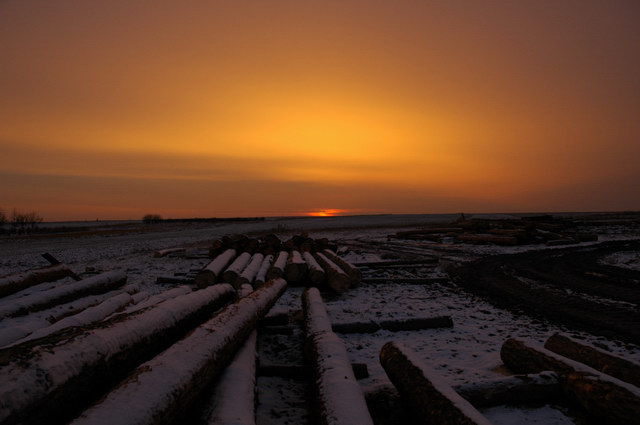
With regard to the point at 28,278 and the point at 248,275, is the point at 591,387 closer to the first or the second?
the point at 248,275

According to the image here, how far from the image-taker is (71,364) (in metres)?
2.30

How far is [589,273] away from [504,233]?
10.2m

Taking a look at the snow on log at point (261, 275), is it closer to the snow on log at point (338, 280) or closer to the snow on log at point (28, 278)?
the snow on log at point (338, 280)

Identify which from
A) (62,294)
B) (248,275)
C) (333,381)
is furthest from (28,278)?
(333,381)

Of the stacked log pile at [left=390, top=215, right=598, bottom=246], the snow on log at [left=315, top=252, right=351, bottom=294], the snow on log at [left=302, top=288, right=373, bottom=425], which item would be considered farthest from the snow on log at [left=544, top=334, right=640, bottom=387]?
the stacked log pile at [left=390, top=215, right=598, bottom=246]

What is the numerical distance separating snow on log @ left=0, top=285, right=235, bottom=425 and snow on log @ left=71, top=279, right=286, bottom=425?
245 millimetres

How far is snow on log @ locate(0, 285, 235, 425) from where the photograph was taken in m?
1.95

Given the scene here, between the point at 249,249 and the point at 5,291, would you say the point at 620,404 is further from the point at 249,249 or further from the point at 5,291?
the point at 249,249

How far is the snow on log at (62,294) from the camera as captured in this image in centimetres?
514

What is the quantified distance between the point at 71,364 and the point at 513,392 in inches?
138

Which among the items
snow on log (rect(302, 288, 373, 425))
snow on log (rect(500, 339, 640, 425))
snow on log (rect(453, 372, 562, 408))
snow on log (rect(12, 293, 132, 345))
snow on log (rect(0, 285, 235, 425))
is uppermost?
snow on log (rect(0, 285, 235, 425))

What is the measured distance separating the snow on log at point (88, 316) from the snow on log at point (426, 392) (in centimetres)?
371

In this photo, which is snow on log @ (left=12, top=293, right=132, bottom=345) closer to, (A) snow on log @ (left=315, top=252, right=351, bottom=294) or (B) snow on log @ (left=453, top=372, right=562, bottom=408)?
(A) snow on log @ (left=315, top=252, right=351, bottom=294)

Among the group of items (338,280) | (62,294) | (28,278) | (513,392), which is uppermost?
(28,278)
